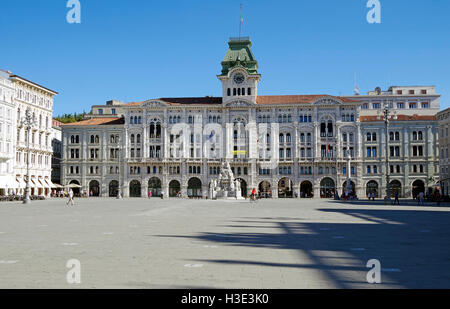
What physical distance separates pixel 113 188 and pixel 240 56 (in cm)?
3695

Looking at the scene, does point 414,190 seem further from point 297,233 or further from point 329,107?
point 297,233

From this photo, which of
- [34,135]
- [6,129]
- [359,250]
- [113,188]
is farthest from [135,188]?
[359,250]

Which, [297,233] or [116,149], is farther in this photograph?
[116,149]

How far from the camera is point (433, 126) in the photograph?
8425 cm

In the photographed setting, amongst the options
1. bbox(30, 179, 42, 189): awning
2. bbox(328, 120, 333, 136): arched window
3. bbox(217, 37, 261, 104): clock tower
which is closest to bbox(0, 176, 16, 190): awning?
bbox(30, 179, 42, 189): awning

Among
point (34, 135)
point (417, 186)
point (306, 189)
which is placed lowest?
point (306, 189)

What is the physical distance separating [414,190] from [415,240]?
7433 centimetres

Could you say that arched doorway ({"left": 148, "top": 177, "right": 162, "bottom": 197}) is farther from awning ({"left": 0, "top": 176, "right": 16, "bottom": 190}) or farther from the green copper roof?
awning ({"left": 0, "top": 176, "right": 16, "bottom": 190})

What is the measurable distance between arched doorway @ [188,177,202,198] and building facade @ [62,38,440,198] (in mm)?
194

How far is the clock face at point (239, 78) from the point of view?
87.1 meters

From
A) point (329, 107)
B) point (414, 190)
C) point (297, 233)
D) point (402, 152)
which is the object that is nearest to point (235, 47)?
point (329, 107)

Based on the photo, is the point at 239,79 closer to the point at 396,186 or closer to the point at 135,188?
the point at 135,188

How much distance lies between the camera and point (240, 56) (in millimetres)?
91812
